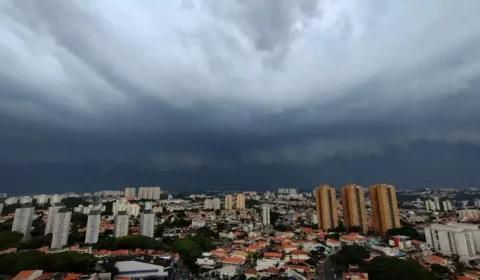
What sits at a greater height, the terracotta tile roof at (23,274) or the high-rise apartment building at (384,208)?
the high-rise apartment building at (384,208)

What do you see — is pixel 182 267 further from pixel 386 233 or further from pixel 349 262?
pixel 386 233

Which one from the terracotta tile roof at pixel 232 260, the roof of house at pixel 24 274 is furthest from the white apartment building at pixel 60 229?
the terracotta tile roof at pixel 232 260

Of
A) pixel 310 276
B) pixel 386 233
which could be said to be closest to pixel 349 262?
pixel 310 276

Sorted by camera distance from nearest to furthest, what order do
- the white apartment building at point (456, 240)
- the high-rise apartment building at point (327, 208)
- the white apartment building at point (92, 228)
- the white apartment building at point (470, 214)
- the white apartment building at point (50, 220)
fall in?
the white apartment building at point (456, 240) → the white apartment building at point (92, 228) → the white apartment building at point (50, 220) → the high-rise apartment building at point (327, 208) → the white apartment building at point (470, 214)

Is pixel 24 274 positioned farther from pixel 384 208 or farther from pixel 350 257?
pixel 384 208

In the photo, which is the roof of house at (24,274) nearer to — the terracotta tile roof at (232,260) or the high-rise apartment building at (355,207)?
the terracotta tile roof at (232,260)

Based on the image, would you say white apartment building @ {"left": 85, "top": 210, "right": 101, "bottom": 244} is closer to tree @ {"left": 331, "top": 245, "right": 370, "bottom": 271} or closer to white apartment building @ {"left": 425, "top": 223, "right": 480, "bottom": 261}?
tree @ {"left": 331, "top": 245, "right": 370, "bottom": 271}
